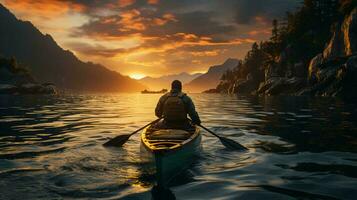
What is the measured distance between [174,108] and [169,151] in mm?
4499

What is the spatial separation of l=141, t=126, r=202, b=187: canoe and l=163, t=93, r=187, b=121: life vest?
0.75m

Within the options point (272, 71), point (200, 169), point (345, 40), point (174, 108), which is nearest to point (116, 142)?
point (174, 108)

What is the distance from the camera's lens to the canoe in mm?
6578

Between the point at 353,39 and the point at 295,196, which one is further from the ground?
the point at 353,39

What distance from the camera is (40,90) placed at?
9412cm

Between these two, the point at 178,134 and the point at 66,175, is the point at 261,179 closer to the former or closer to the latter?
the point at 178,134

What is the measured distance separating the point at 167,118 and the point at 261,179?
4658 millimetres

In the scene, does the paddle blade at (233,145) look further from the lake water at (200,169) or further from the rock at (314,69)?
the rock at (314,69)

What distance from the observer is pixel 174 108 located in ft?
36.9

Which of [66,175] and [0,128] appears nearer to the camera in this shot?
[66,175]

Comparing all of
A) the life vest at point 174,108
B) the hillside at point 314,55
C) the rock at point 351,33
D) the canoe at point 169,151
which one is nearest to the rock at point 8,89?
the hillside at point 314,55

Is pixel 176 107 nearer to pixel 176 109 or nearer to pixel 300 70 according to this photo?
pixel 176 109

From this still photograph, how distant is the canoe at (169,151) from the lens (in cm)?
658

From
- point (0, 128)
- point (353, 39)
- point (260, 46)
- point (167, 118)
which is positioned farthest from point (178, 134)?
point (260, 46)
